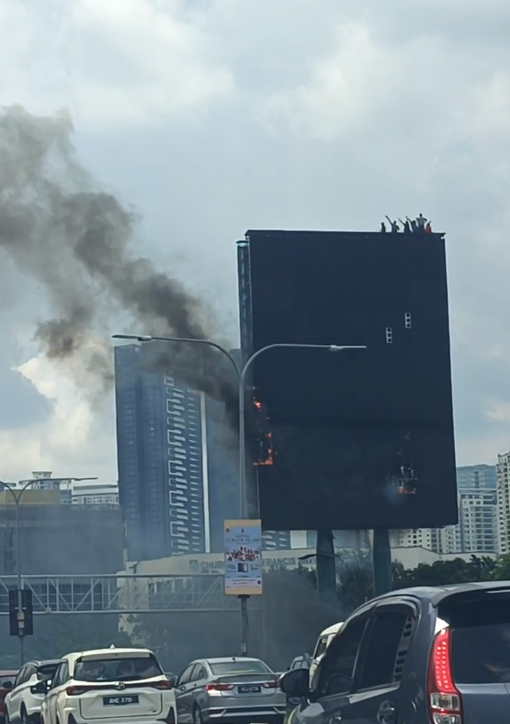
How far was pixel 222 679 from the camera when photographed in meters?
23.6

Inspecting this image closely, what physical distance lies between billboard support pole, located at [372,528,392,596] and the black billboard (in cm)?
186

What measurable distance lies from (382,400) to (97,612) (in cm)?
1839

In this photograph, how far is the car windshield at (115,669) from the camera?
62.8ft

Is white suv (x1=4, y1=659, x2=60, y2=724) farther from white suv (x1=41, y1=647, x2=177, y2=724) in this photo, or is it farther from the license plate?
the license plate

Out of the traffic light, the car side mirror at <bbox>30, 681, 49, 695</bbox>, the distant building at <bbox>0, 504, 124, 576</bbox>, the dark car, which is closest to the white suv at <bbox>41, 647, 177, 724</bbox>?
the car side mirror at <bbox>30, 681, 49, 695</bbox>

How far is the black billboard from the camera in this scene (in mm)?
45969

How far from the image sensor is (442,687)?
20.6ft

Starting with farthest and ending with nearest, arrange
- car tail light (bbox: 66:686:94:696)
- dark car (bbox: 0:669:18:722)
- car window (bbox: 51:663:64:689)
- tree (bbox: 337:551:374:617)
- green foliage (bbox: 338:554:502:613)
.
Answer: green foliage (bbox: 338:554:502:613) < tree (bbox: 337:551:374:617) < dark car (bbox: 0:669:18:722) < car window (bbox: 51:663:64:689) < car tail light (bbox: 66:686:94:696)

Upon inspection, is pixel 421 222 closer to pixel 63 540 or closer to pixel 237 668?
pixel 237 668

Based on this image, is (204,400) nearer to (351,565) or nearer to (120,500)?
(351,565)

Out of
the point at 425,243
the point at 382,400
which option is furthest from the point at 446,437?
the point at 425,243

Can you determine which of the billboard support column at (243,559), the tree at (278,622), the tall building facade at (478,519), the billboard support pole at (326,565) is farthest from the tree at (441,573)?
the tall building facade at (478,519)

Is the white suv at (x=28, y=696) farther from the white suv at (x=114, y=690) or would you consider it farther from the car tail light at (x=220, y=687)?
the white suv at (x=114, y=690)

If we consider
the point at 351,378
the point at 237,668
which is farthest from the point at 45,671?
the point at 351,378
